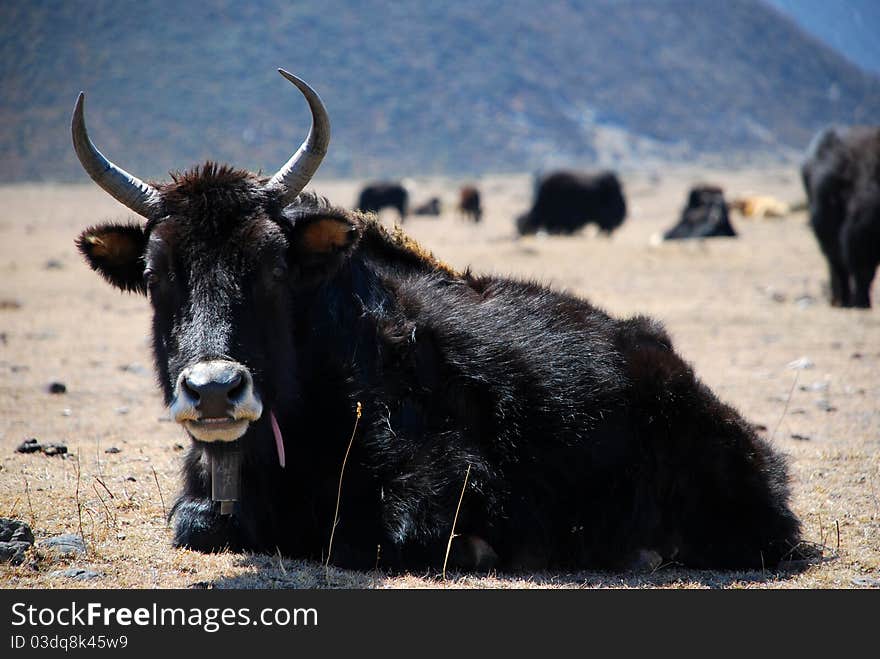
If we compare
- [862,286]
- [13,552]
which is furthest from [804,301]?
[13,552]

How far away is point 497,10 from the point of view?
13975 cm

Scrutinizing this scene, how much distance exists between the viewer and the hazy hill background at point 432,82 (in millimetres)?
81062

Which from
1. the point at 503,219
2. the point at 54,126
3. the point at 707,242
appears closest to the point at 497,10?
the point at 54,126

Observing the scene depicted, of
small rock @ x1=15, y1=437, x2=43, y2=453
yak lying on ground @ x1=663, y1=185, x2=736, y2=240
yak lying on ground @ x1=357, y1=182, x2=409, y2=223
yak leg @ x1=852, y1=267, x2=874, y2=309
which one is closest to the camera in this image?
small rock @ x1=15, y1=437, x2=43, y2=453

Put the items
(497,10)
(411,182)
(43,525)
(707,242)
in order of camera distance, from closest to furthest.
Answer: (43,525), (707,242), (411,182), (497,10)

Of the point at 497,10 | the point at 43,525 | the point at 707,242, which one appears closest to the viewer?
the point at 43,525

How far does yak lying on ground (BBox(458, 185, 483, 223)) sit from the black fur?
123 feet

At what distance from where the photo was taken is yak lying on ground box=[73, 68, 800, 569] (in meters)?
4.65

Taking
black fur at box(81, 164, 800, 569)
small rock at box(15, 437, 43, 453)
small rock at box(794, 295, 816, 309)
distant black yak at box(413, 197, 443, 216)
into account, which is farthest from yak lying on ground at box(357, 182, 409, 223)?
black fur at box(81, 164, 800, 569)

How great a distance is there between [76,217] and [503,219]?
19.1 meters

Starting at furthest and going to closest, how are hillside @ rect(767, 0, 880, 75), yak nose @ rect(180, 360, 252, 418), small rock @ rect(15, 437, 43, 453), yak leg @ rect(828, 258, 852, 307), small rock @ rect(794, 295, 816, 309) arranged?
hillside @ rect(767, 0, 880, 75) → small rock @ rect(794, 295, 816, 309) → yak leg @ rect(828, 258, 852, 307) → small rock @ rect(15, 437, 43, 453) → yak nose @ rect(180, 360, 252, 418)

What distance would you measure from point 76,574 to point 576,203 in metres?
36.2

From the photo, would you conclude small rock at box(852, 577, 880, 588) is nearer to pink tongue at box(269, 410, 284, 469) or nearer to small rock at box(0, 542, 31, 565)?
pink tongue at box(269, 410, 284, 469)

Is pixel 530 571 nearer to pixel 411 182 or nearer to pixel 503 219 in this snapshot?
pixel 503 219
